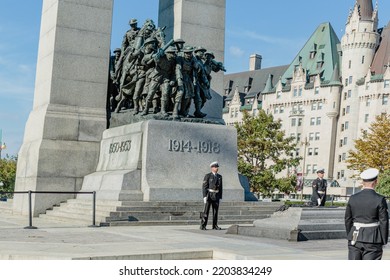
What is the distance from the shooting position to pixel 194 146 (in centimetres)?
2084

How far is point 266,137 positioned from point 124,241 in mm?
48915

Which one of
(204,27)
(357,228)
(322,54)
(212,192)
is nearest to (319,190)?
(212,192)

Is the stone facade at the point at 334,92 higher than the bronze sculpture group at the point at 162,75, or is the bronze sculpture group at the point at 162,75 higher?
the stone facade at the point at 334,92

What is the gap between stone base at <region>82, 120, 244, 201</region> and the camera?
781 inches

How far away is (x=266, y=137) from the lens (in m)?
61.3

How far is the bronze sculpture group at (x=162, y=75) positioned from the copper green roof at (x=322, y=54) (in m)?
94.1

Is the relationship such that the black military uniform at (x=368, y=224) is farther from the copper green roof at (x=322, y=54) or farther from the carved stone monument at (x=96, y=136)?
the copper green roof at (x=322, y=54)

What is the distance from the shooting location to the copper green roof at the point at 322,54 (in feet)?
377

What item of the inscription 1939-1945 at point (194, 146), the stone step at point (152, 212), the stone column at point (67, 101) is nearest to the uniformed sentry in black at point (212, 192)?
the stone step at point (152, 212)

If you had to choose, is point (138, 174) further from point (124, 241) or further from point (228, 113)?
point (228, 113)

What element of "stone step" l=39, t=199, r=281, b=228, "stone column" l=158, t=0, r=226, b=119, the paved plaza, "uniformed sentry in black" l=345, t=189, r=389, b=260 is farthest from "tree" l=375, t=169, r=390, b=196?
"uniformed sentry in black" l=345, t=189, r=389, b=260

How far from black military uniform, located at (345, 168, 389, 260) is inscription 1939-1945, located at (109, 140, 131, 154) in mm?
13047

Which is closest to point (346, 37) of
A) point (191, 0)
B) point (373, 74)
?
point (373, 74)

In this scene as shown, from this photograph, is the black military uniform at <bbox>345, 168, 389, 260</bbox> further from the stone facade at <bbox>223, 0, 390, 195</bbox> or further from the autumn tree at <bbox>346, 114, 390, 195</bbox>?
the stone facade at <bbox>223, 0, 390, 195</bbox>
